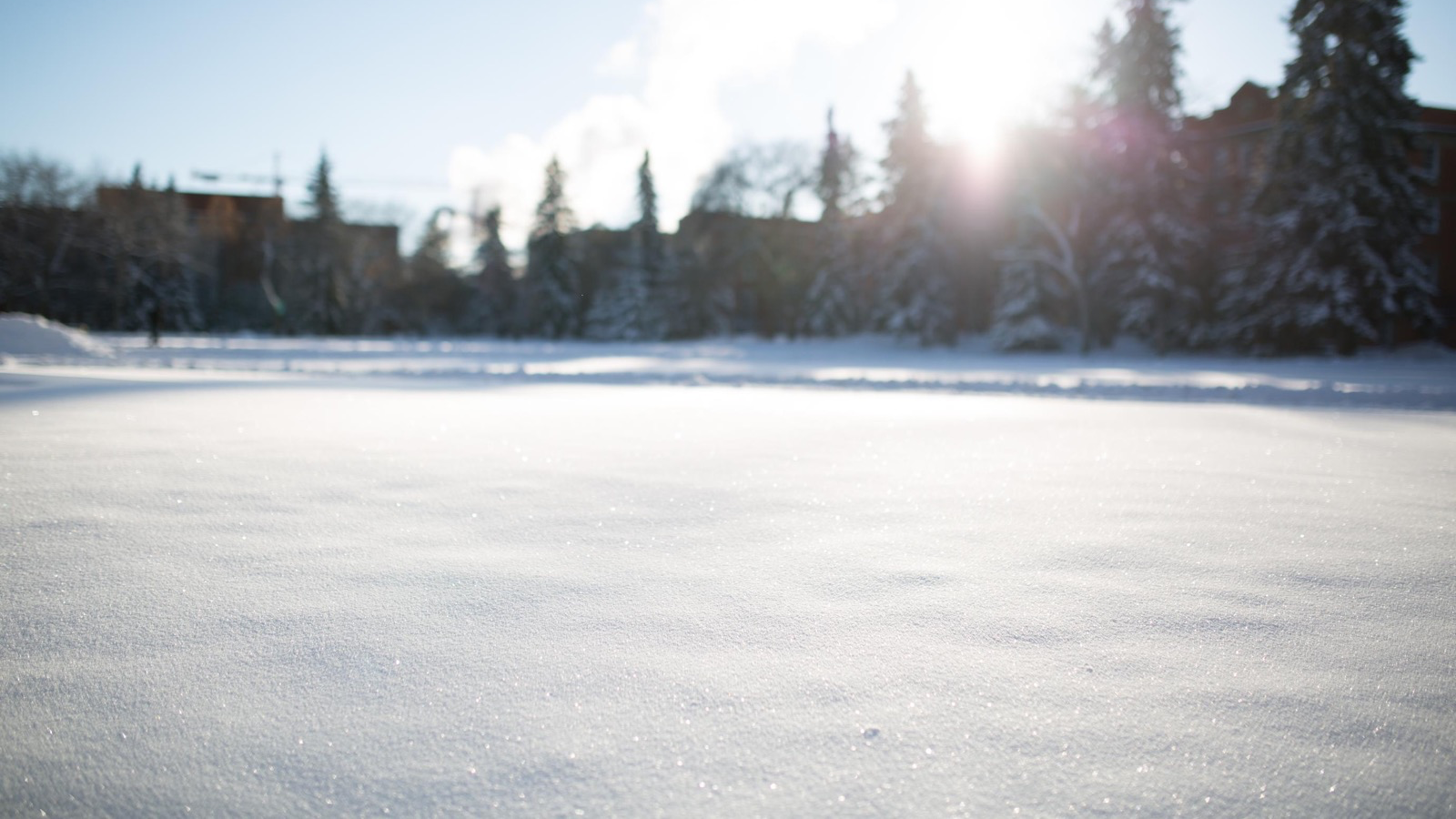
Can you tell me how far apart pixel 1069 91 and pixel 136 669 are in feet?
102

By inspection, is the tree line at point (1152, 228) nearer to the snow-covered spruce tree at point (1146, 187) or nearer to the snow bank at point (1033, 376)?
the snow-covered spruce tree at point (1146, 187)

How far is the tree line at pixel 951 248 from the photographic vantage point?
2300 cm

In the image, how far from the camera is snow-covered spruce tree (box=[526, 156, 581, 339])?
46.0 metres

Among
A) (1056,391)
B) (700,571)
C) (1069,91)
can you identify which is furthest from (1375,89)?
(700,571)

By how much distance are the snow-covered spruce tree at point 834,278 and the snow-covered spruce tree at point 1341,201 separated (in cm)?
→ 1639

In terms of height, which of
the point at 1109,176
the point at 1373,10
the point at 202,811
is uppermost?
the point at 1373,10

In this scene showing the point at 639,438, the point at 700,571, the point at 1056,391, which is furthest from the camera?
the point at 1056,391

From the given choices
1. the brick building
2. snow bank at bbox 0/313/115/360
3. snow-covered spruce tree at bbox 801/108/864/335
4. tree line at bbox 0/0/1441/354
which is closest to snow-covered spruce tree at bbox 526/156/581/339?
tree line at bbox 0/0/1441/354

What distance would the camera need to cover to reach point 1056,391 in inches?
434

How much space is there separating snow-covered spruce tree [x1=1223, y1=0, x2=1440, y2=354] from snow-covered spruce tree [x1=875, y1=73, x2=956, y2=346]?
979 cm

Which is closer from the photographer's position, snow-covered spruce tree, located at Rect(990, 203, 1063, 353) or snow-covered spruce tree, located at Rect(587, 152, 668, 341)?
snow-covered spruce tree, located at Rect(990, 203, 1063, 353)

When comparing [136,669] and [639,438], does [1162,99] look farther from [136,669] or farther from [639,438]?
[136,669]

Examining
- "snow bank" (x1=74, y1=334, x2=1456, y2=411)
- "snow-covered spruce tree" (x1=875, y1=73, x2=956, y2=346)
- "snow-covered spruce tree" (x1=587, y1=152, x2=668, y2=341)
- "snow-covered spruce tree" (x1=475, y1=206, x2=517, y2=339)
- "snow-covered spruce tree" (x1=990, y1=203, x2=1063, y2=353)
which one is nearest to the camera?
"snow bank" (x1=74, y1=334, x2=1456, y2=411)

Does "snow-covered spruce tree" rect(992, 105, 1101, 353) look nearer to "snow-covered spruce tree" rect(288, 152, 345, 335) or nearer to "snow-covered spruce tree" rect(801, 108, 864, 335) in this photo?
"snow-covered spruce tree" rect(801, 108, 864, 335)
